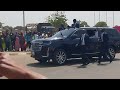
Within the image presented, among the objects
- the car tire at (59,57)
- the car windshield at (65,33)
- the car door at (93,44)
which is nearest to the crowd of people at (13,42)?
the car windshield at (65,33)

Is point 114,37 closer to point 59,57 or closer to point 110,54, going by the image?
point 110,54

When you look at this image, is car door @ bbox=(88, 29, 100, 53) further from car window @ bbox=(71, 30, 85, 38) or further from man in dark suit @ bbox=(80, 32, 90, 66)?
car window @ bbox=(71, 30, 85, 38)

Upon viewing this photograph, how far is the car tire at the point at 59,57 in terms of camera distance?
1245cm

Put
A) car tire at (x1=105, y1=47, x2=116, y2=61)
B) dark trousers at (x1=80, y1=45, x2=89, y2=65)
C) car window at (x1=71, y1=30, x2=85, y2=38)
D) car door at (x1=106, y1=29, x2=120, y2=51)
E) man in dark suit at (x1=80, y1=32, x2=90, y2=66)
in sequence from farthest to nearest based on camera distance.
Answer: car door at (x1=106, y1=29, x2=120, y2=51) → car tire at (x1=105, y1=47, x2=116, y2=61) → car window at (x1=71, y1=30, x2=85, y2=38) → dark trousers at (x1=80, y1=45, x2=89, y2=65) → man in dark suit at (x1=80, y1=32, x2=90, y2=66)

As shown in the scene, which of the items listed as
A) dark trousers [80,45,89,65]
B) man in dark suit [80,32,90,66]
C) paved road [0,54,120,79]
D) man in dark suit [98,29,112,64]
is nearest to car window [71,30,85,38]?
man in dark suit [80,32,90,66]

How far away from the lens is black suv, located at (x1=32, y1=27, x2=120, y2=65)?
1249cm

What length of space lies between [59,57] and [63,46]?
0.52 m

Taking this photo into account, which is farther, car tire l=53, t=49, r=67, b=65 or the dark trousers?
the dark trousers

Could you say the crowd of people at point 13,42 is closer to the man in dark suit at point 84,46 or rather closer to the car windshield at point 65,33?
the car windshield at point 65,33

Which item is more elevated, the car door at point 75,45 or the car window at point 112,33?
the car window at point 112,33

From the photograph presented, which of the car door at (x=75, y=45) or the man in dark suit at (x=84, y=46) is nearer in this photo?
the man in dark suit at (x=84, y=46)

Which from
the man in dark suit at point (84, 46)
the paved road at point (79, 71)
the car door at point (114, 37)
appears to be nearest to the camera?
the paved road at point (79, 71)
